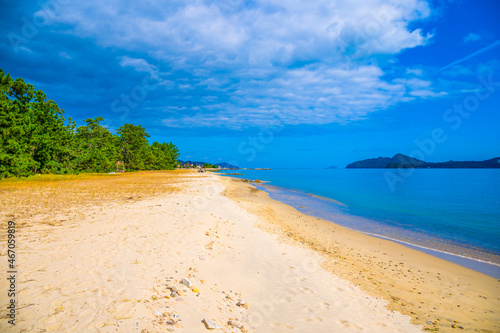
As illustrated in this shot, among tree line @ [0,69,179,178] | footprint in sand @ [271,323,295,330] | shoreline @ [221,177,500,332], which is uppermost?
tree line @ [0,69,179,178]

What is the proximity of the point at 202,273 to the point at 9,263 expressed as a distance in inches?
198

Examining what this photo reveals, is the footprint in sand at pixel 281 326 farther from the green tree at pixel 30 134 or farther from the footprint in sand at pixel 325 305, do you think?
the green tree at pixel 30 134

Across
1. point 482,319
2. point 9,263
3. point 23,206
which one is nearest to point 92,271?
point 9,263

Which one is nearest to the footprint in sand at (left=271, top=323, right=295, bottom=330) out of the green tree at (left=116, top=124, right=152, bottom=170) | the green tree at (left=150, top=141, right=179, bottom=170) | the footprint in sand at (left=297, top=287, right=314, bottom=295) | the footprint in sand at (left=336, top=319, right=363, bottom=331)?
the footprint in sand at (left=336, top=319, right=363, bottom=331)

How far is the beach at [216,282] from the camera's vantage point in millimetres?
4328

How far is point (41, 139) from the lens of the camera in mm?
38875

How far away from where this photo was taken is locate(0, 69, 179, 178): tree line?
31047 millimetres

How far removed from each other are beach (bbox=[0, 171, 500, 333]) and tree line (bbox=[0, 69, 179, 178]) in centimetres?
2956

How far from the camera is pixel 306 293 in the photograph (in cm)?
621

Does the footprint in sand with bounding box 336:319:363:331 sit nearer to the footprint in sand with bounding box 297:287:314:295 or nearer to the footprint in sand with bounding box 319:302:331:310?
the footprint in sand with bounding box 319:302:331:310

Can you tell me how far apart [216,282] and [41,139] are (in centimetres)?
4837

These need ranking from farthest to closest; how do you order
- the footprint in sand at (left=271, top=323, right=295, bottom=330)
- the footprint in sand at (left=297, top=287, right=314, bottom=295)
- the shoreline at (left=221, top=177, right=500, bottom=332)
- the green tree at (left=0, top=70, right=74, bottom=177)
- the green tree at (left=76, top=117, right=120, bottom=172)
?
the green tree at (left=76, top=117, right=120, bottom=172), the green tree at (left=0, top=70, right=74, bottom=177), the footprint in sand at (left=297, top=287, right=314, bottom=295), the shoreline at (left=221, top=177, right=500, bottom=332), the footprint in sand at (left=271, top=323, right=295, bottom=330)

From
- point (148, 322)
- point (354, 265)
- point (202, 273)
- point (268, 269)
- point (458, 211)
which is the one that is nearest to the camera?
point (148, 322)

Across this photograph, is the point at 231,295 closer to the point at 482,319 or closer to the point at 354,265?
the point at 354,265
